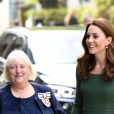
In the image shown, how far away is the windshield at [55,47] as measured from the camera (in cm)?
1074

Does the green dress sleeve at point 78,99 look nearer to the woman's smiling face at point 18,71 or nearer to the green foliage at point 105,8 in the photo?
the woman's smiling face at point 18,71

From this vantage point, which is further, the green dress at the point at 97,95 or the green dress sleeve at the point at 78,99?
the green dress sleeve at the point at 78,99

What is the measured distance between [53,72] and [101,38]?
440cm

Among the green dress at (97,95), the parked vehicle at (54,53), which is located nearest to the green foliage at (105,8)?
the parked vehicle at (54,53)

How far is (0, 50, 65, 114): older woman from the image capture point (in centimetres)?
555

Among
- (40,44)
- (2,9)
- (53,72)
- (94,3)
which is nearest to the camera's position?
(53,72)

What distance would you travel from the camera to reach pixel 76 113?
570 centimetres

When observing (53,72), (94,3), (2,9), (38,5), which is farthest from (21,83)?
(38,5)

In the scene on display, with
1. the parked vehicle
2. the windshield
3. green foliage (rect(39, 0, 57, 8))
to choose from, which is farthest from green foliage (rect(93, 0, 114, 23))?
the windshield

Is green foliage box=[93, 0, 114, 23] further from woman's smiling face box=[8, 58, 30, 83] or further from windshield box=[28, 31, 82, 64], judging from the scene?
woman's smiling face box=[8, 58, 30, 83]

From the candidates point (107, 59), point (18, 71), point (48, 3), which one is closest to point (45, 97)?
point (18, 71)

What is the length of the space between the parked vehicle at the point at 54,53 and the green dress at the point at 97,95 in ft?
12.4

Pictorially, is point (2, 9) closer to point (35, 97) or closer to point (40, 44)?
point (40, 44)

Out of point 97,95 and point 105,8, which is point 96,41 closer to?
point 97,95
